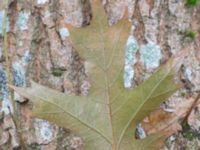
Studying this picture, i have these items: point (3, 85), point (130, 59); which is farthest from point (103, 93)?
point (3, 85)

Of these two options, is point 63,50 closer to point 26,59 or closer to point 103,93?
point 26,59

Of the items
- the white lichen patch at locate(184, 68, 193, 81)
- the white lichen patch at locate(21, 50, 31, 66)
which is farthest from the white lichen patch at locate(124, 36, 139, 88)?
the white lichen patch at locate(21, 50, 31, 66)

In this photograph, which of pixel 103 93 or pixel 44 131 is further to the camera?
pixel 44 131

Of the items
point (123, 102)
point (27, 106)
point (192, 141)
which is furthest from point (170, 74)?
point (27, 106)

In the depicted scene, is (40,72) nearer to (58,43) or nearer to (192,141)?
(58,43)

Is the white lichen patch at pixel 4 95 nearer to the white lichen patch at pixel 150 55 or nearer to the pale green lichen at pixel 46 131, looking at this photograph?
the pale green lichen at pixel 46 131

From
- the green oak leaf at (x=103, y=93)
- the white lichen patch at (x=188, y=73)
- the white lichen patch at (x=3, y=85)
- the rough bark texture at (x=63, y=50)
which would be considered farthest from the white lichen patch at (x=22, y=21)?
the white lichen patch at (x=188, y=73)
